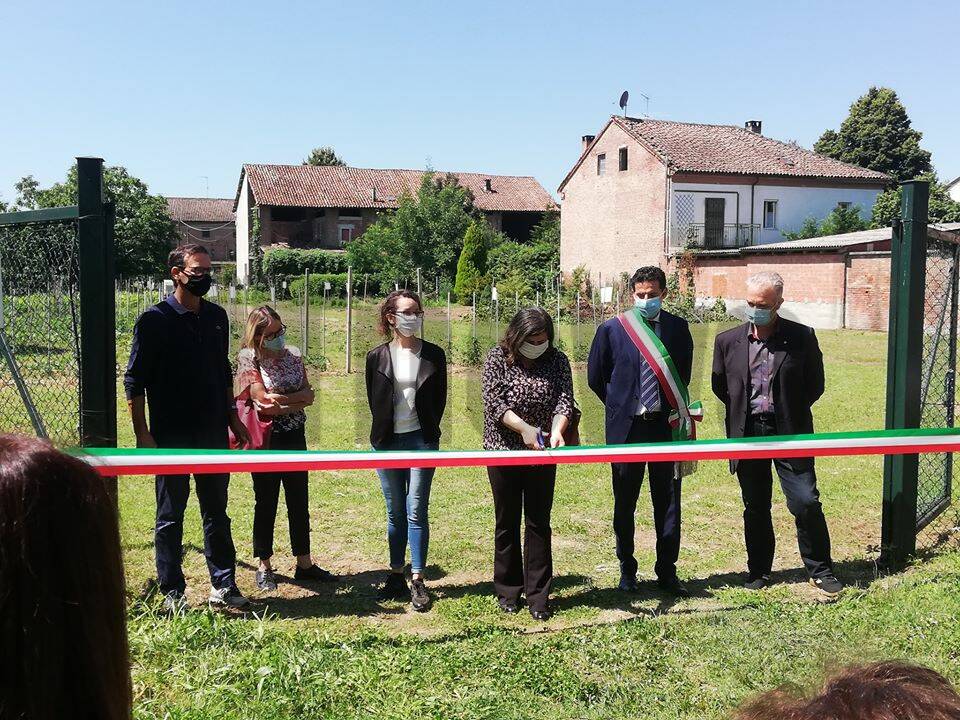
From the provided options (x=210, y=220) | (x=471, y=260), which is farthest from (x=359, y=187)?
(x=210, y=220)

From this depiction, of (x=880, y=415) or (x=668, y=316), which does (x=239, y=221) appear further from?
(x=668, y=316)

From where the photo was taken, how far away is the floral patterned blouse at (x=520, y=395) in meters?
5.17

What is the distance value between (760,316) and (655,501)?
1.32 metres

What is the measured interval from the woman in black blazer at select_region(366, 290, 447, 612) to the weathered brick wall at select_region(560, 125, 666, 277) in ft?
113

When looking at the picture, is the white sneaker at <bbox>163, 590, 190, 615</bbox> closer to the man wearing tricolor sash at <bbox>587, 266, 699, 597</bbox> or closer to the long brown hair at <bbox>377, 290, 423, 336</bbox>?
the long brown hair at <bbox>377, 290, 423, 336</bbox>

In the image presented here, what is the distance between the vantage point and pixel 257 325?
5.58 metres

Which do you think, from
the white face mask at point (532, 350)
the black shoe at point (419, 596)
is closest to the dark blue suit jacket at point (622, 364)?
the white face mask at point (532, 350)

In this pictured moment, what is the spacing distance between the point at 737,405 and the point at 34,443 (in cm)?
487

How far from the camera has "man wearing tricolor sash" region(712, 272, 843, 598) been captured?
17.9 feet

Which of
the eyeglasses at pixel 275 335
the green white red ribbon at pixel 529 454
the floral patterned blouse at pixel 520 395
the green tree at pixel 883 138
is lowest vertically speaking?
the green white red ribbon at pixel 529 454

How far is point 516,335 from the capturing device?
16.9 ft

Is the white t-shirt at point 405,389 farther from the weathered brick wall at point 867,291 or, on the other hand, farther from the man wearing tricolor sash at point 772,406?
the weathered brick wall at point 867,291

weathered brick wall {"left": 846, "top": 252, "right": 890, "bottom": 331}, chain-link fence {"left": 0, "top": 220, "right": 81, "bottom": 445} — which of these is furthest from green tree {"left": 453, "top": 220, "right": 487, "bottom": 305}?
chain-link fence {"left": 0, "top": 220, "right": 81, "bottom": 445}

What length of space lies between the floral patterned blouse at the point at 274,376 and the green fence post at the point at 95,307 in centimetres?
94
